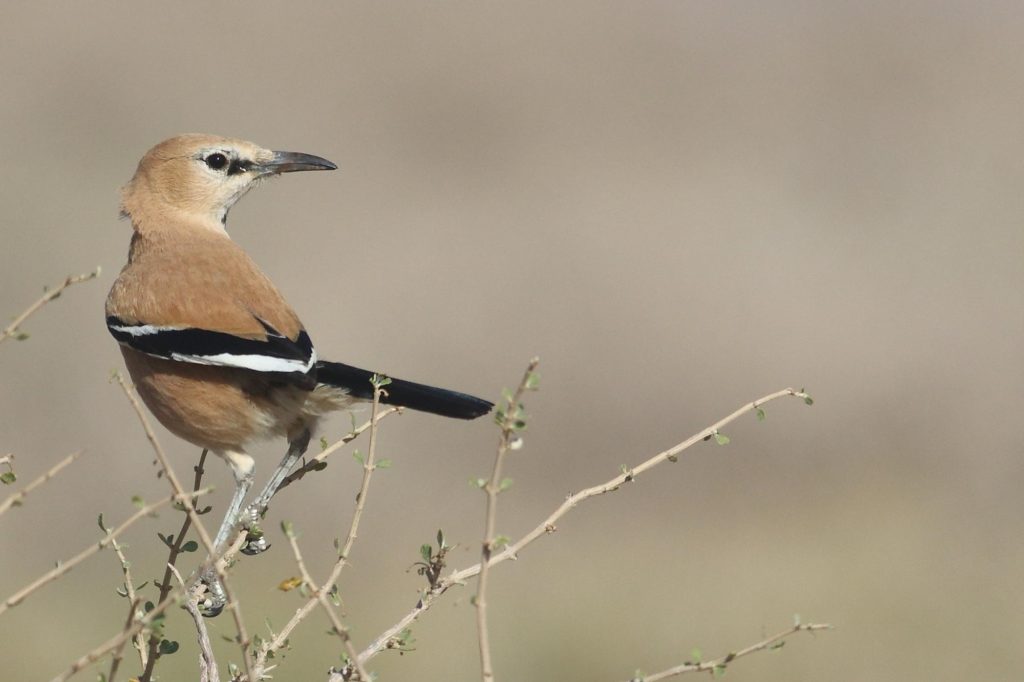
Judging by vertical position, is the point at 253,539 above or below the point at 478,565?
above

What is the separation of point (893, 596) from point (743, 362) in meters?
7.36

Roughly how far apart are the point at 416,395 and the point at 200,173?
2.14 meters

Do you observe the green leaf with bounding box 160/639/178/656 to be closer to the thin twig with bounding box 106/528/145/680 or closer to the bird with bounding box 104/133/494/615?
the thin twig with bounding box 106/528/145/680

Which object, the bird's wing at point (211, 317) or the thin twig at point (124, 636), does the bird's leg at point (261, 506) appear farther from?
the thin twig at point (124, 636)

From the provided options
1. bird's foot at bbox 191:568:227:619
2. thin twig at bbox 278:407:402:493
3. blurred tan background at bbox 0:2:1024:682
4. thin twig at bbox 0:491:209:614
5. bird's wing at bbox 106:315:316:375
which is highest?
blurred tan background at bbox 0:2:1024:682

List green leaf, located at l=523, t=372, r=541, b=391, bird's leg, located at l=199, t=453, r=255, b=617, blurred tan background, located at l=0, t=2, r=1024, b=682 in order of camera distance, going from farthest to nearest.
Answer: blurred tan background, located at l=0, t=2, r=1024, b=682, bird's leg, located at l=199, t=453, r=255, b=617, green leaf, located at l=523, t=372, r=541, b=391

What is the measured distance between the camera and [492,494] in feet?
11.9

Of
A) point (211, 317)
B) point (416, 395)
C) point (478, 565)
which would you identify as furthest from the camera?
point (211, 317)

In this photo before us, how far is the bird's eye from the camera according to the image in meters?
7.11

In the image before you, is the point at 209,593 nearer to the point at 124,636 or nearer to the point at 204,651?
the point at 204,651

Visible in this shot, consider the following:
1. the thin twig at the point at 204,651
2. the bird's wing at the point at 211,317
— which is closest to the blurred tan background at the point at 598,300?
the bird's wing at the point at 211,317

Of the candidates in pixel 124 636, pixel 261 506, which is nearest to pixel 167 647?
pixel 124 636

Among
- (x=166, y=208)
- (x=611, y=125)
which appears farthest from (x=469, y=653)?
(x=611, y=125)

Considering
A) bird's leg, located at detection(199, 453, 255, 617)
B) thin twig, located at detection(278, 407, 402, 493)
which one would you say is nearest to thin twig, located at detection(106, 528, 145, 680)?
bird's leg, located at detection(199, 453, 255, 617)
